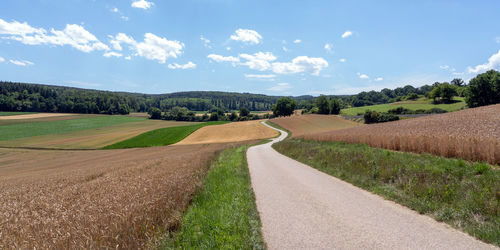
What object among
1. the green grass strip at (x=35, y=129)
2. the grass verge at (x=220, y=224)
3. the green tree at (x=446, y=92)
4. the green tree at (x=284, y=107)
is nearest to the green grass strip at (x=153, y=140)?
the green grass strip at (x=35, y=129)

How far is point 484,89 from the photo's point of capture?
207 ft

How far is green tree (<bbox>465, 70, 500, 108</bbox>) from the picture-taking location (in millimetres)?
60844

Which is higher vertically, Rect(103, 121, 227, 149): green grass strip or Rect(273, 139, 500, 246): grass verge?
Rect(273, 139, 500, 246): grass verge

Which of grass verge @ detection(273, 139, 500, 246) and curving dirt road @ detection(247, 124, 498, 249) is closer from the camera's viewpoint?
curving dirt road @ detection(247, 124, 498, 249)

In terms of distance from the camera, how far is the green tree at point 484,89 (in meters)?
60.8

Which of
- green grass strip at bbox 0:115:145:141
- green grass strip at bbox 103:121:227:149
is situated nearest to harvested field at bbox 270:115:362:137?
green grass strip at bbox 103:121:227:149

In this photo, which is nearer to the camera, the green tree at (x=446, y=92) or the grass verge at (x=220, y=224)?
the grass verge at (x=220, y=224)

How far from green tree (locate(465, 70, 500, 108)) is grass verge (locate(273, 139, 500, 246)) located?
2888 inches

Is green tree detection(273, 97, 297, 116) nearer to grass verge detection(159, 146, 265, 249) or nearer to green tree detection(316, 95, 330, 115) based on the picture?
green tree detection(316, 95, 330, 115)

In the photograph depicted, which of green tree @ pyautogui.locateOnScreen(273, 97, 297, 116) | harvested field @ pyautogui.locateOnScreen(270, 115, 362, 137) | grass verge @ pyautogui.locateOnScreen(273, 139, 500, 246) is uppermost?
green tree @ pyautogui.locateOnScreen(273, 97, 297, 116)

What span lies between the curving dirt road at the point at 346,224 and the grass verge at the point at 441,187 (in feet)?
1.32

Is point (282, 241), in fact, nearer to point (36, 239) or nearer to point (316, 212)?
point (316, 212)

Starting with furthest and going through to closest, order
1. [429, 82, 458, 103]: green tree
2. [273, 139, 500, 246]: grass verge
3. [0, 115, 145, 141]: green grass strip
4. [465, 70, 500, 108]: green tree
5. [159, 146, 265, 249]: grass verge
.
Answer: [429, 82, 458, 103]: green tree, [0, 115, 145, 141]: green grass strip, [465, 70, 500, 108]: green tree, [273, 139, 500, 246]: grass verge, [159, 146, 265, 249]: grass verge

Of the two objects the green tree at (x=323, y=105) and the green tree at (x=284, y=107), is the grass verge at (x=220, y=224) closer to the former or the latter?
the green tree at (x=323, y=105)
